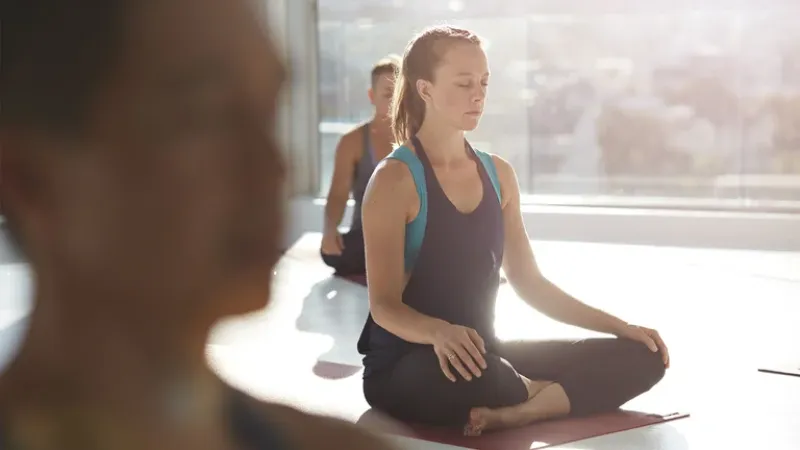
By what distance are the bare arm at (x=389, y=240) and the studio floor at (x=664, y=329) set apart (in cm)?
16

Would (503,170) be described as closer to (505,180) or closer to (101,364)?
(505,180)

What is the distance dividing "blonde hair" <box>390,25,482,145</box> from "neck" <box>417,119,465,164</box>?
0.10ft

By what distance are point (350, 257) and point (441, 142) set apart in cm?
241

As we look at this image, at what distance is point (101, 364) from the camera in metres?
0.38

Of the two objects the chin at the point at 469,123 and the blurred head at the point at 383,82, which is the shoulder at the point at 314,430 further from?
the blurred head at the point at 383,82

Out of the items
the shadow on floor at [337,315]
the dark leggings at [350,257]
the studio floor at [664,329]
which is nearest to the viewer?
the studio floor at [664,329]

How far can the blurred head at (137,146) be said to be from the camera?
36 centimetres

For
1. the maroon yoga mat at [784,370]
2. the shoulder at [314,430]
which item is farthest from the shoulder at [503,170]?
the shoulder at [314,430]

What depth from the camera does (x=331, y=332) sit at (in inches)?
133

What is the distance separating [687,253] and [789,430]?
305cm

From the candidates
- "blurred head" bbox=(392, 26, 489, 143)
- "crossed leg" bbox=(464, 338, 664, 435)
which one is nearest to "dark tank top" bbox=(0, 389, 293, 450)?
"blurred head" bbox=(392, 26, 489, 143)

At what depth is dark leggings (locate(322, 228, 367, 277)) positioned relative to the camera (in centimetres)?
441

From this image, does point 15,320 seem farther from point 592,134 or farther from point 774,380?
point 592,134

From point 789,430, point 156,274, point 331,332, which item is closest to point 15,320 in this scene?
point 156,274
